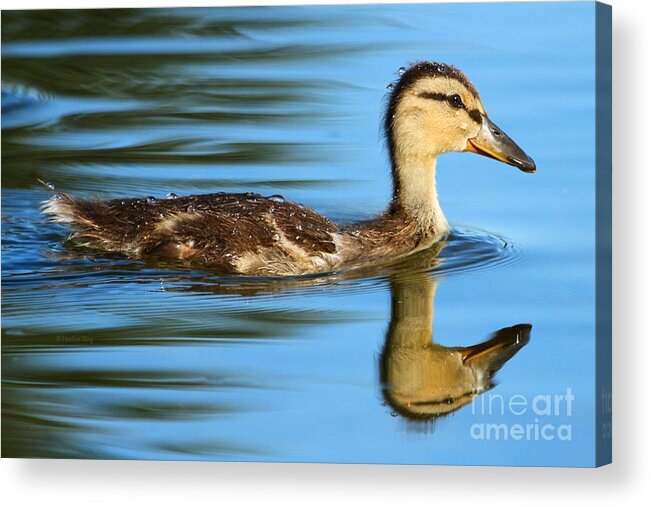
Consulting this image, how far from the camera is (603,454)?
6570 mm

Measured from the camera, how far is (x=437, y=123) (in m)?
6.99

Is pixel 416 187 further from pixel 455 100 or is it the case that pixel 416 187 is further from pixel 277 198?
pixel 277 198

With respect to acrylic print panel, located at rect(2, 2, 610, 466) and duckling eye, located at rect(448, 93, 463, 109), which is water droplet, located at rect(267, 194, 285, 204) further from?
duckling eye, located at rect(448, 93, 463, 109)

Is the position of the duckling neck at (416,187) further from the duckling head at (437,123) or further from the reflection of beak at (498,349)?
the reflection of beak at (498,349)

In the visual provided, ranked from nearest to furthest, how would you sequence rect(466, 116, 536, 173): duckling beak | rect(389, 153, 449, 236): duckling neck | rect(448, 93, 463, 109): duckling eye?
rect(466, 116, 536, 173): duckling beak < rect(448, 93, 463, 109): duckling eye < rect(389, 153, 449, 236): duckling neck

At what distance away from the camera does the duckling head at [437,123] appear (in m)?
6.76

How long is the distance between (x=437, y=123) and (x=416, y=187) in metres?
0.28

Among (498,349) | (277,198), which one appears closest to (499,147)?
(498,349)

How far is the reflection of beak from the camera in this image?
261 inches

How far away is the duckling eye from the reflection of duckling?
729mm

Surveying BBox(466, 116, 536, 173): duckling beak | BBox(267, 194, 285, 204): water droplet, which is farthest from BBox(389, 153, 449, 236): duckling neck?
BBox(267, 194, 285, 204): water droplet

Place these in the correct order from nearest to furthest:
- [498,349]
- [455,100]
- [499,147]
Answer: [498,349]
[499,147]
[455,100]

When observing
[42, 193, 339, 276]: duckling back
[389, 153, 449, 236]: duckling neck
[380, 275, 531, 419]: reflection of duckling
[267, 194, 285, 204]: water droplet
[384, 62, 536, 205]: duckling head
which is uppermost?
[384, 62, 536, 205]: duckling head

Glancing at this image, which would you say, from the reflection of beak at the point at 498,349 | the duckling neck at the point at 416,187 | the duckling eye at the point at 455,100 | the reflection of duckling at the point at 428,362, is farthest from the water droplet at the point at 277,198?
the reflection of beak at the point at 498,349
